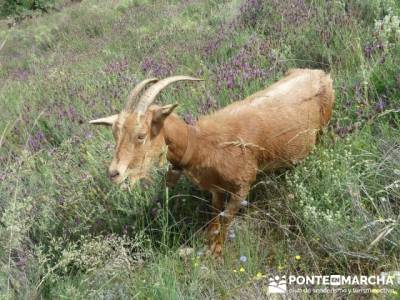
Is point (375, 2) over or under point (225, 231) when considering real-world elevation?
over

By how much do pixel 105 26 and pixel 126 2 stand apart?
2.03 m

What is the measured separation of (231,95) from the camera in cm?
427

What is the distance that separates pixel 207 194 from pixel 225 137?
561 millimetres

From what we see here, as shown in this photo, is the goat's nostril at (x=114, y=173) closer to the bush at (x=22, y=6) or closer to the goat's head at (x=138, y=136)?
the goat's head at (x=138, y=136)

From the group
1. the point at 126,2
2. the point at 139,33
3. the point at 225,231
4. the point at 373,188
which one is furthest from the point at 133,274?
the point at 126,2

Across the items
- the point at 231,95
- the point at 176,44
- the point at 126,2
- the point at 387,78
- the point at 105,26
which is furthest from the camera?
the point at 126,2

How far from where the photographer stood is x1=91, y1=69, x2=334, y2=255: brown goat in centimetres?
274

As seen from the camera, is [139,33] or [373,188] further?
[139,33]

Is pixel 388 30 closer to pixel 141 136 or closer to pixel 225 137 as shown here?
pixel 225 137

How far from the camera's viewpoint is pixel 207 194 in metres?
3.53

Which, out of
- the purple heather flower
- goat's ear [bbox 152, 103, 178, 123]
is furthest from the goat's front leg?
goat's ear [bbox 152, 103, 178, 123]

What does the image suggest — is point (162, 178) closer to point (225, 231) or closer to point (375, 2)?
point (225, 231)

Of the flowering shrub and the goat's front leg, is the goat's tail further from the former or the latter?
the goat's front leg

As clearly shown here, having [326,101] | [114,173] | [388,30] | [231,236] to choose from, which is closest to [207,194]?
[231,236]
